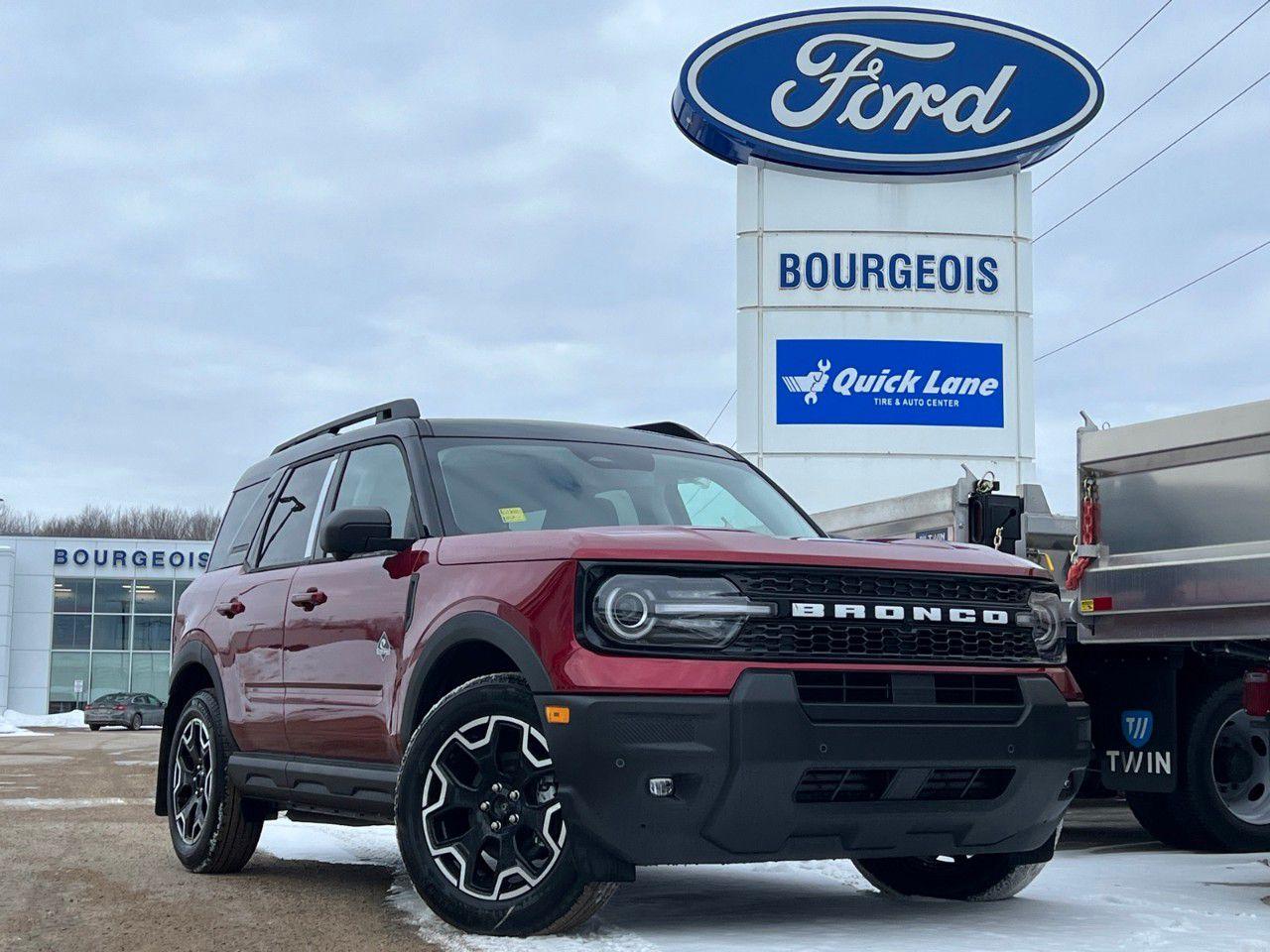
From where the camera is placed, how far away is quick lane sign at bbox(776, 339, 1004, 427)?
26.2 meters

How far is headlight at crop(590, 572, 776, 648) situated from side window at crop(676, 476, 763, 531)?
1.71 meters

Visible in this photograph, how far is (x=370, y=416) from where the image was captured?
730 cm

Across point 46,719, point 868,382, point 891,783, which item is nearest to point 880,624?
point 891,783

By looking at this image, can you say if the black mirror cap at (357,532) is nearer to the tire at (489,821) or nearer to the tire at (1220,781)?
the tire at (489,821)

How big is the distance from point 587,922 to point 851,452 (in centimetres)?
2099

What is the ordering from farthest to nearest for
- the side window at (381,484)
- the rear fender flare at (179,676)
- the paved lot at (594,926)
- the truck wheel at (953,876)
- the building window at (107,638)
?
1. the building window at (107,638)
2. the rear fender flare at (179,676)
3. the side window at (381,484)
4. the truck wheel at (953,876)
5. the paved lot at (594,926)

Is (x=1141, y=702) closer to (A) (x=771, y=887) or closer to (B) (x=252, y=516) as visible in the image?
(A) (x=771, y=887)

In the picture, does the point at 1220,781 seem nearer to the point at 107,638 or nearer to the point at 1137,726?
the point at 1137,726

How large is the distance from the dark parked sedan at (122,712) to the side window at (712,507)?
45.5 m

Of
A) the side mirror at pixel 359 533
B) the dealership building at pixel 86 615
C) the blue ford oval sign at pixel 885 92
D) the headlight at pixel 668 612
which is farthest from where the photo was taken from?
the dealership building at pixel 86 615

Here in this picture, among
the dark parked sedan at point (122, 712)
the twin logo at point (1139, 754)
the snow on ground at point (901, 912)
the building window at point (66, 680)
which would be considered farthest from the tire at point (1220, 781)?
the building window at point (66, 680)

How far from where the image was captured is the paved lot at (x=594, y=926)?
5.39 metres

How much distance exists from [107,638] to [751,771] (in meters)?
63.6

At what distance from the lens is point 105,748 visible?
27.7 meters
